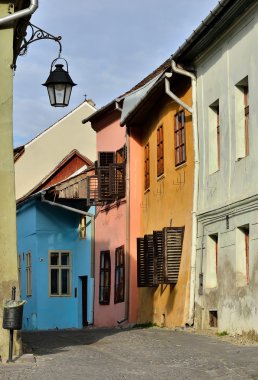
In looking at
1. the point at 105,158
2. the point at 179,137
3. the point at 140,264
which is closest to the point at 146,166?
the point at 140,264

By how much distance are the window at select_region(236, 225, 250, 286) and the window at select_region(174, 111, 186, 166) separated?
162 inches

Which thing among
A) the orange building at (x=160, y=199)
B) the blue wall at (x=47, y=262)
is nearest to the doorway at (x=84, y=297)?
the blue wall at (x=47, y=262)

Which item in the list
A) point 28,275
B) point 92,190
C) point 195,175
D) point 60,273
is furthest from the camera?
point 28,275

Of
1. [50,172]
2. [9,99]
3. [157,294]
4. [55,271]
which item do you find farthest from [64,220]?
[9,99]

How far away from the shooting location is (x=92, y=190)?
99.9ft

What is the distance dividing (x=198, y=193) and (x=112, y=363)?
7732 millimetres

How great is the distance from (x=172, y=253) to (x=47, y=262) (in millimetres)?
15010

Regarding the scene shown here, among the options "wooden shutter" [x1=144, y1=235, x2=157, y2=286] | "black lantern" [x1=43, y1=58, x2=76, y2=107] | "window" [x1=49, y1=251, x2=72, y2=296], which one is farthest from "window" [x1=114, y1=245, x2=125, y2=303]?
"black lantern" [x1=43, y1=58, x2=76, y2=107]

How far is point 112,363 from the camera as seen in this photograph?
13.3m

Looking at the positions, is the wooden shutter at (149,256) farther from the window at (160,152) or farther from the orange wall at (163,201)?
the window at (160,152)

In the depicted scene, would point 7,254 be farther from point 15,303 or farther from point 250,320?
point 250,320

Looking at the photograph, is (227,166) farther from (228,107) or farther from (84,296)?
(84,296)

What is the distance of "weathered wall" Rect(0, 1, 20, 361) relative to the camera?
1371 cm

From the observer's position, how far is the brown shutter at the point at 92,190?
29594mm
